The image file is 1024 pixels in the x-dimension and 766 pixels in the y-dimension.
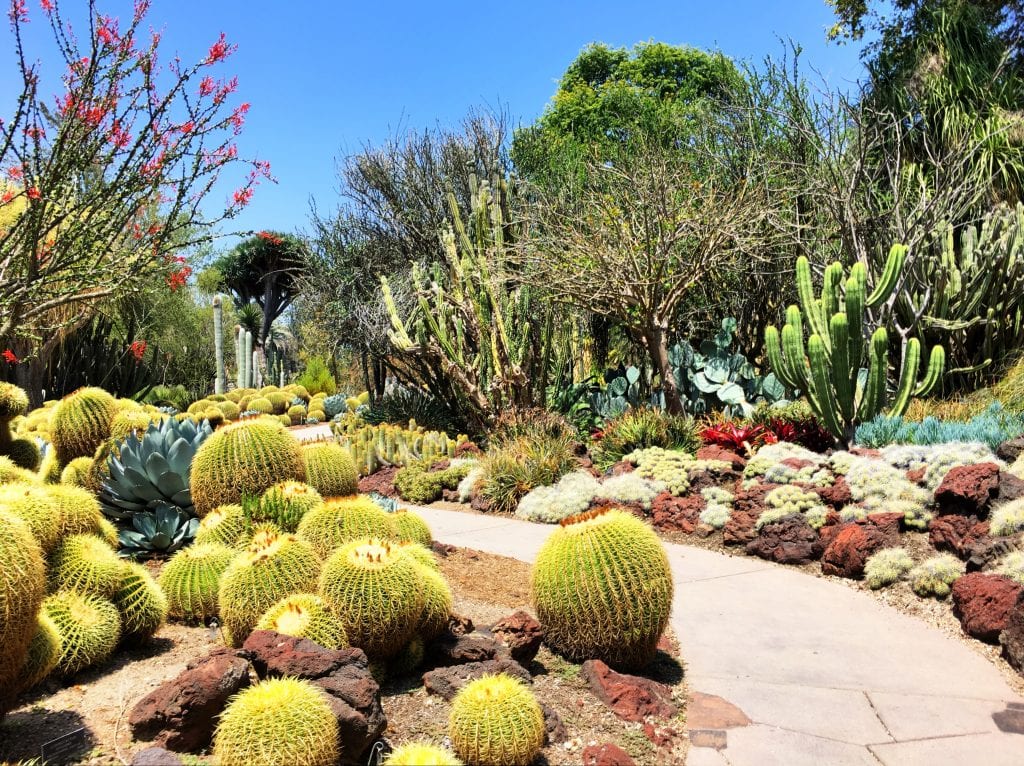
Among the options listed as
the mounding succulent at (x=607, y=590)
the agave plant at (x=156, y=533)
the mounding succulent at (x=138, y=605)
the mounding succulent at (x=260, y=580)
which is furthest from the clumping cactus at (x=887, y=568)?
the agave plant at (x=156, y=533)

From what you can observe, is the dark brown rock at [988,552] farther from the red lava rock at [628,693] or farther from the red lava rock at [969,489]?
the red lava rock at [628,693]

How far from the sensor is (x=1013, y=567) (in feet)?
18.5

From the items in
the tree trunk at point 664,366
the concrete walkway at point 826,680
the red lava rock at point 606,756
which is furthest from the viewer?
the tree trunk at point 664,366

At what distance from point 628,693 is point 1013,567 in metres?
3.23

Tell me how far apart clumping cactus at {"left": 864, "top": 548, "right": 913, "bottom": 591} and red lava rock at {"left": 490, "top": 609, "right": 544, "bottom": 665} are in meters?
3.18

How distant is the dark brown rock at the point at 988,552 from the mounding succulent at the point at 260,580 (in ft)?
15.6

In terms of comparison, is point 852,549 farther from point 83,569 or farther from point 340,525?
point 83,569

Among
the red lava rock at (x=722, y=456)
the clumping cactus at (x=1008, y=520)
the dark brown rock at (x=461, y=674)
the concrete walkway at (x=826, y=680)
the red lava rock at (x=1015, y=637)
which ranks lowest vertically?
the concrete walkway at (x=826, y=680)

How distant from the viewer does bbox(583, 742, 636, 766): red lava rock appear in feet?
11.0

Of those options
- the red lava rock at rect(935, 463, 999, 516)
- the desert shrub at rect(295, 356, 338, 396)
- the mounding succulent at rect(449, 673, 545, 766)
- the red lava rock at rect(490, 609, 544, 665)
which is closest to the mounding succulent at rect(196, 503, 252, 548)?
the red lava rock at rect(490, 609, 544, 665)

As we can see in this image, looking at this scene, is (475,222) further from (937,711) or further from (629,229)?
(937,711)

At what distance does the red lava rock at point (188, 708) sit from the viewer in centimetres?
322

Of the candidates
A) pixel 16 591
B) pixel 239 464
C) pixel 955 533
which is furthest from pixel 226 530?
pixel 955 533

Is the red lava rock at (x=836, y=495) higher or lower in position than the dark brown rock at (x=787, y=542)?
higher
